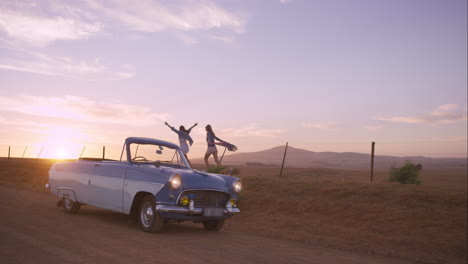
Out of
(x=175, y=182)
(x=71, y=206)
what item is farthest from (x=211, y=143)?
(x=175, y=182)

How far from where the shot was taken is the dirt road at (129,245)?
6086 millimetres

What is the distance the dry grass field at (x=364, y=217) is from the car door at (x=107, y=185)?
315 cm

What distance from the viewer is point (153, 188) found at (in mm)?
8484

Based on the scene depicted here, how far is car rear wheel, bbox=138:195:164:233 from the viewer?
838cm

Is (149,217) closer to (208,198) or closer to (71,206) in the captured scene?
(208,198)

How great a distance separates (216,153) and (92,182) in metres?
8.00

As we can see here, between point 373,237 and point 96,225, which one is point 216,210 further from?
point 373,237

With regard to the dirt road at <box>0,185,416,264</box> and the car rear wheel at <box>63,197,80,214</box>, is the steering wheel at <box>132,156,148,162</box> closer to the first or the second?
the dirt road at <box>0,185,416,264</box>

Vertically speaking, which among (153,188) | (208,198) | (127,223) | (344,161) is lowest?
(127,223)

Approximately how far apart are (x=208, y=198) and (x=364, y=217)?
566 cm

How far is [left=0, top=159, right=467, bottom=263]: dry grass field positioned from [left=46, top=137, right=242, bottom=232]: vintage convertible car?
2156mm

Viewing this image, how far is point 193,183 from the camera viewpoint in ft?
27.8

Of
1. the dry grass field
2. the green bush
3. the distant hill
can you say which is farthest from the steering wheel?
the distant hill

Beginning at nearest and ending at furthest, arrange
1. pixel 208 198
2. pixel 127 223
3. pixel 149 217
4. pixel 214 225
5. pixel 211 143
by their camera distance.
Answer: pixel 149 217
pixel 208 198
pixel 214 225
pixel 127 223
pixel 211 143
